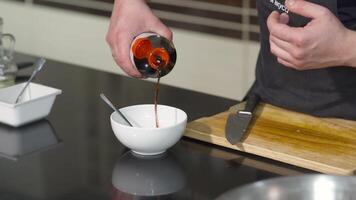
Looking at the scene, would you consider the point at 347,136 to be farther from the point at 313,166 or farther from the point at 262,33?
the point at 262,33

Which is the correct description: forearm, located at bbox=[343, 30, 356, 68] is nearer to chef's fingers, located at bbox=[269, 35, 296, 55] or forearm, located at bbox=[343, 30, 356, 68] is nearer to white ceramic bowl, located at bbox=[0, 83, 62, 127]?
chef's fingers, located at bbox=[269, 35, 296, 55]

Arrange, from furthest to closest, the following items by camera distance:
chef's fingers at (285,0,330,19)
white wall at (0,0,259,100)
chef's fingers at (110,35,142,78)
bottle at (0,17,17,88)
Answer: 1. white wall at (0,0,259,100)
2. bottle at (0,17,17,88)
3. chef's fingers at (110,35,142,78)
4. chef's fingers at (285,0,330,19)

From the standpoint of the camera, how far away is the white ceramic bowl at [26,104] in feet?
4.47

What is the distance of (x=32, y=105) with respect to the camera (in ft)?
4.54

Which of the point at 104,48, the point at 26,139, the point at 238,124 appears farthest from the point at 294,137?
the point at 104,48

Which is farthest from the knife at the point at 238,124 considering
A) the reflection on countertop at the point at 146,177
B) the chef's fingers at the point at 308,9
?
the chef's fingers at the point at 308,9

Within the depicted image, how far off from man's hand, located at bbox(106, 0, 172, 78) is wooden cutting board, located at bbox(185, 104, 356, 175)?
0.65 ft

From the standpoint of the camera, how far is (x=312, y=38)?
1.29 metres

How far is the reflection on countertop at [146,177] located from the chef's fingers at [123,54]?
0.59 ft

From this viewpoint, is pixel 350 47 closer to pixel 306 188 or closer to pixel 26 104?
pixel 306 188

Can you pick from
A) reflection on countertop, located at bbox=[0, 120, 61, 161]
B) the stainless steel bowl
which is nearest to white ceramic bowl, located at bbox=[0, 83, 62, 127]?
reflection on countertop, located at bbox=[0, 120, 61, 161]

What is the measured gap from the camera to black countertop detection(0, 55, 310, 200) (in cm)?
113

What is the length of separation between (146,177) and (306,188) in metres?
0.27

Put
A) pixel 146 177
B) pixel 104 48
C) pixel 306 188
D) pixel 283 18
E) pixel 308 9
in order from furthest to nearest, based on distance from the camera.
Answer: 1. pixel 104 48
2. pixel 283 18
3. pixel 308 9
4. pixel 146 177
5. pixel 306 188
